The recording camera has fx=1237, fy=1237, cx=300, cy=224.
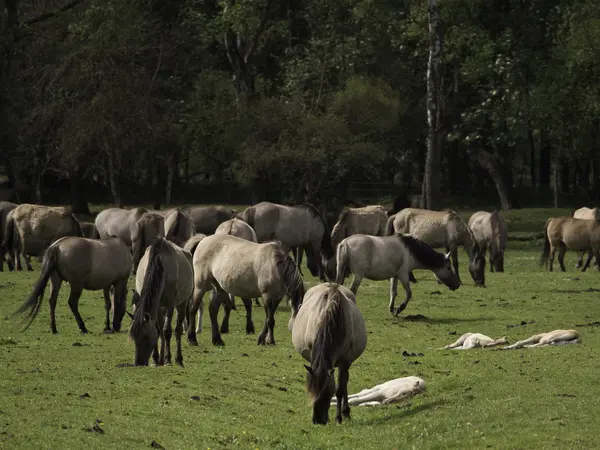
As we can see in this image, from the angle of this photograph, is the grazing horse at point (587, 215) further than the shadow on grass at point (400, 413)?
Yes

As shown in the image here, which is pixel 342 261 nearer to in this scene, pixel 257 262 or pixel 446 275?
→ pixel 446 275

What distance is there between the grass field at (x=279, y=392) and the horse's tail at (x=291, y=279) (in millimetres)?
821

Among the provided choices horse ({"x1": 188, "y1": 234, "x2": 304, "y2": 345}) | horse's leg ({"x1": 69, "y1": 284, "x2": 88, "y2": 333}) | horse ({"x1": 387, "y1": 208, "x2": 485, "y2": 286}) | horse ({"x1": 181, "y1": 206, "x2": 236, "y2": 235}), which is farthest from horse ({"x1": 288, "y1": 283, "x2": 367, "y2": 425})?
horse ({"x1": 181, "y1": 206, "x2": 236, "y2": 235})

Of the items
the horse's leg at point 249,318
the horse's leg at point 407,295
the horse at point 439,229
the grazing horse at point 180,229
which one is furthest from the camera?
the horse at point 439,229

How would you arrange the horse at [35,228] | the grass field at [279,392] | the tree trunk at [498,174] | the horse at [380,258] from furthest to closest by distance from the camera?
1. the tree trunk at [498,174]
2. the horse at [35,228]
3. the horse at [380,258]
4. the grass field at [279,392]

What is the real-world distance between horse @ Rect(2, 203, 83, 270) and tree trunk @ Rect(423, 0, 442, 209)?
14.3 metres

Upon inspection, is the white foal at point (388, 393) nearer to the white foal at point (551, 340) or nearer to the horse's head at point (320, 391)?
the horse's head at point (320, 391)

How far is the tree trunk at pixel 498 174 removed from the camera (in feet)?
184

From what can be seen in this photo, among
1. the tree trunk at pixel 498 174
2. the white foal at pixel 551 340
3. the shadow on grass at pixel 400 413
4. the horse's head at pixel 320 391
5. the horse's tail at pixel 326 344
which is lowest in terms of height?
the shadow on grass at pixel 400 413

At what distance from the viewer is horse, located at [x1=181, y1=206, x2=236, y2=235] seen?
35.9 metres

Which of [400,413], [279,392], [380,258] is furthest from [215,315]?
[400,413]

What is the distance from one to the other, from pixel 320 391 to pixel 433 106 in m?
29.7

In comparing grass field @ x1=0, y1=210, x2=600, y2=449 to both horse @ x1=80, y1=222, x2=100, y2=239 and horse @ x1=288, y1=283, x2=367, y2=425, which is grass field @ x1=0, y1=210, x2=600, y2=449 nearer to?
horse @ x1=288, y1=283, x2=367, y2=425

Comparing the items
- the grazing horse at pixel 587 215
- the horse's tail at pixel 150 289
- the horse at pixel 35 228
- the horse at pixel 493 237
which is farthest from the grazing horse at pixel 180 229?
the grazing horse at pixel 587 215
